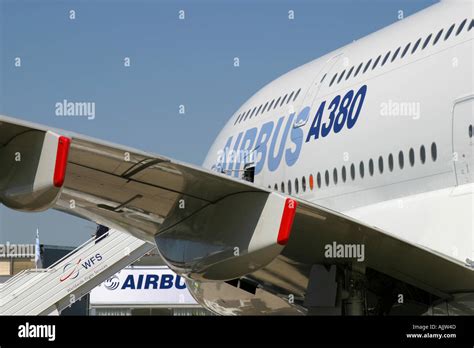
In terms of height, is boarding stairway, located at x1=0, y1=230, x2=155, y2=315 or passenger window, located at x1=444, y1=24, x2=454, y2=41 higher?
passenger window, located at x1=444, y1=24, x2=454, y2=41

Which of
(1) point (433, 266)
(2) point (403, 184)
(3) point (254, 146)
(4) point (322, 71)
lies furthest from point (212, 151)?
(1) point (433, 266)

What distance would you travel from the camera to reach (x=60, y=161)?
26.6ft

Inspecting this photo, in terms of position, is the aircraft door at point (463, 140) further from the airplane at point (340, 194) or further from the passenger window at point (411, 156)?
the passenger window at point (411, 156)

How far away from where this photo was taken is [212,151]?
20.3m

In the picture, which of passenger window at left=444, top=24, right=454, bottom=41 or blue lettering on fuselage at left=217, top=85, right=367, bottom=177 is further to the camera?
blue lettering on fuselage at left=217, top=85, right=367, bottom=177


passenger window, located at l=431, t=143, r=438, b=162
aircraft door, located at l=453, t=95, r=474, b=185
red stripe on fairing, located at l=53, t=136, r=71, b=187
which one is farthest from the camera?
passenger window, located at l=431, t=143, r=438, b=162

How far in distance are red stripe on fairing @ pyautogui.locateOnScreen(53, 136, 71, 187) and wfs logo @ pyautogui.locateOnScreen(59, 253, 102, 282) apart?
73.7ft

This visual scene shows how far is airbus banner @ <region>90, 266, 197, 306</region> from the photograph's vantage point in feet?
135

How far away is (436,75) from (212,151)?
9.38 metres

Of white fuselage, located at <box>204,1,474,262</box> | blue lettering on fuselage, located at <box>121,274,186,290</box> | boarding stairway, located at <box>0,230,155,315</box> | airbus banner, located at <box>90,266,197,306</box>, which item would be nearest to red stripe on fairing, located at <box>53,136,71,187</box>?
white fuselage, located at <box>204,1,474,262</box>
